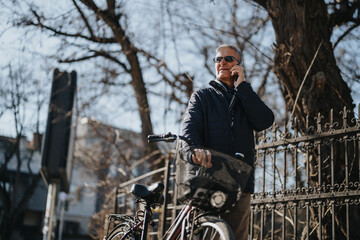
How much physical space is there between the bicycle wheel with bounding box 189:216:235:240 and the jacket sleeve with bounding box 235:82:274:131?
0.86 meters

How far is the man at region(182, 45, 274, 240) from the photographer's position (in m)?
3.35

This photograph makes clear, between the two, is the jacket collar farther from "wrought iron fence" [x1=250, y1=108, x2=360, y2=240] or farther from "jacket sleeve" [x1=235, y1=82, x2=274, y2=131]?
"wrought iron fence" [x1=250, y1=108, x2=360, y2=240]

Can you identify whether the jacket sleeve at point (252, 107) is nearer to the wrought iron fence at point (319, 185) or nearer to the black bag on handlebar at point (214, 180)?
the black bag on handlebar at point (214, 180)

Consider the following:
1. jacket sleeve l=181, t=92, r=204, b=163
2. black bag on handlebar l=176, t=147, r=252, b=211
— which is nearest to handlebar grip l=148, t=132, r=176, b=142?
jacket sleeve l=181, t=92, r=204, b=163

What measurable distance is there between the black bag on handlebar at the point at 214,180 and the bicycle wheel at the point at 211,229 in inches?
4.0

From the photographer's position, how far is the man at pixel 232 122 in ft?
11.0

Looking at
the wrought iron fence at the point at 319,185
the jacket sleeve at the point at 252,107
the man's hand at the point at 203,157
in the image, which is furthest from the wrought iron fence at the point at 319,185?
the man's hand at the point at 203,157

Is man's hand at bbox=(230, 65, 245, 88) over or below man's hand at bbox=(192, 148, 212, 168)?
over

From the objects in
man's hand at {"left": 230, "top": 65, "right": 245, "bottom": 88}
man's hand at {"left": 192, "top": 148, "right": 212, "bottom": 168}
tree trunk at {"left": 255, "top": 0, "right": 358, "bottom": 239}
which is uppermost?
tree trunk at {"left": 255, "top": 0, "right": 358, "bottom": 239}

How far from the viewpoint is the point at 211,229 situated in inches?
116

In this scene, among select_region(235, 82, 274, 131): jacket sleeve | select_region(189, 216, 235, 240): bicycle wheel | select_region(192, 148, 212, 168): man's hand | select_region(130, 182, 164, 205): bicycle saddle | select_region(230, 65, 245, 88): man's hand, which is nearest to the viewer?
select_region(189, 216, 235, 240): bicycle wheel

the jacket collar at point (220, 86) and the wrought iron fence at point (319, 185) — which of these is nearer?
the jacket collar at point (220, 86)

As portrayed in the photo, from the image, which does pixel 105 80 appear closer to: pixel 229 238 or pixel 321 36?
pixel 321 36

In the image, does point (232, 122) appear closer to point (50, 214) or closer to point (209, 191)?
point (209, 191)
